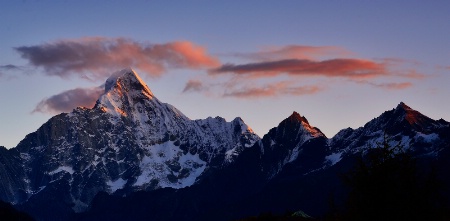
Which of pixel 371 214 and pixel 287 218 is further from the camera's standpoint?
pixel 287 218

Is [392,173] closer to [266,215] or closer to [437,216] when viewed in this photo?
[437,216]

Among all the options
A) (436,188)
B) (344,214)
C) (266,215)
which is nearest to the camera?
(436,188)

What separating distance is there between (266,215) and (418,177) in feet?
89.0

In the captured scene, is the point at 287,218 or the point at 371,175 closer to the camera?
the point at 371,175

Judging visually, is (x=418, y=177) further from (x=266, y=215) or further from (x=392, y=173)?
(x=266, y=215)

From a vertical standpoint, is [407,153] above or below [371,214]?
above

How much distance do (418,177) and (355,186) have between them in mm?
3704

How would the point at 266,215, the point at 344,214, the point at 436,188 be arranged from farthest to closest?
the point at 266,215 < the point at 344,214 < the point at 436,188

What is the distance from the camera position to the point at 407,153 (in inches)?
1994

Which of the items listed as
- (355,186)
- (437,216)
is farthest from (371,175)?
(437,216)

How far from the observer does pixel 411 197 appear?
4928cm

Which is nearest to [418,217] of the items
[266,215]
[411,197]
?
[411,197]

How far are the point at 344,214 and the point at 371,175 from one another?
429 centimetres

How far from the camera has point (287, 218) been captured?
78375mm
